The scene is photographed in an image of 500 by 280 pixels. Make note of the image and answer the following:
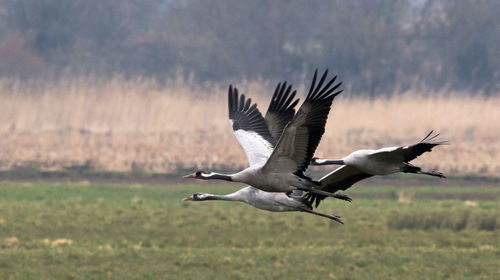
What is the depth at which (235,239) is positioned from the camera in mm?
29000

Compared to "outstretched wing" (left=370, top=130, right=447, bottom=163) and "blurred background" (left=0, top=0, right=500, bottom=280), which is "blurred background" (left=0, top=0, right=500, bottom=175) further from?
"outstretched wing" (left=370, top=130, right=447, bottom=163)

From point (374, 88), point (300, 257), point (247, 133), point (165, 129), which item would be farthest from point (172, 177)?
point (247, 133)

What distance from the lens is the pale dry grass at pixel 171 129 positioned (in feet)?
142

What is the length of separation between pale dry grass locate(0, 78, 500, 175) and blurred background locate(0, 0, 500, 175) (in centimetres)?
8

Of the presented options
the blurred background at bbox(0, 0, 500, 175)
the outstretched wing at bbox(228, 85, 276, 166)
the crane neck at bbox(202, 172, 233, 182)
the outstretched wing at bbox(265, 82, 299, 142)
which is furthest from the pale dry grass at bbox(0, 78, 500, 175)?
the crane neck at bbox(202, 172, 233, 182)

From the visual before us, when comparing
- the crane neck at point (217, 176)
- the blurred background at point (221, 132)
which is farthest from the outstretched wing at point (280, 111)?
the blurred background at point (221, 132)

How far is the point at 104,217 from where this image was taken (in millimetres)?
33781

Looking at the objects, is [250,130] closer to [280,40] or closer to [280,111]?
[280,111]

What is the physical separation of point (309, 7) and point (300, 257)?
42.8 metres

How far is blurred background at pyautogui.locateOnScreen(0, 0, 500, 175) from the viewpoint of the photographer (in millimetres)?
44938

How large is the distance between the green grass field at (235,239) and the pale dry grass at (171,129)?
2942mm

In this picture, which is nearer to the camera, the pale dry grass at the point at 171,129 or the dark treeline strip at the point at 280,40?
the pale dry grass at the point at 171,129

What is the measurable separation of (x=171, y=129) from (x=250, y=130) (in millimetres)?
33011

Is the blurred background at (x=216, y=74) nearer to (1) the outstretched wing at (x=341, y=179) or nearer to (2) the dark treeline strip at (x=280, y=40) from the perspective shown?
(2) the dark treeline strip at (x=280, y=40)
